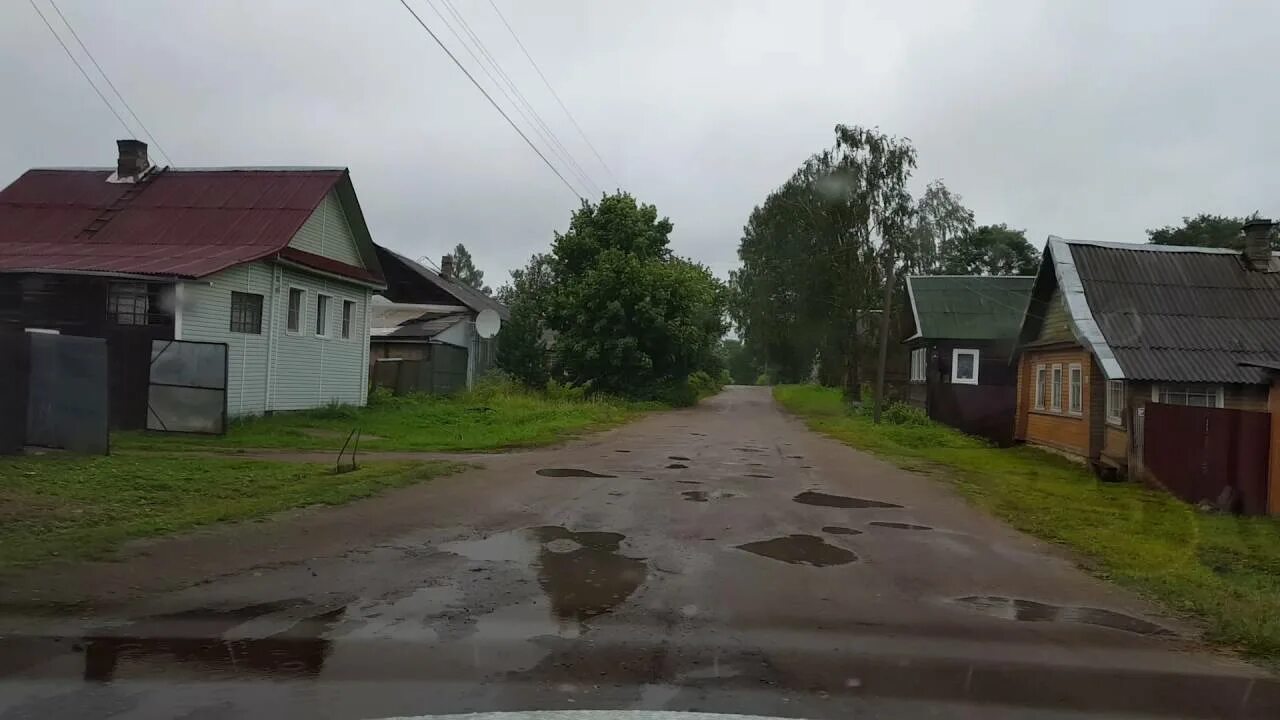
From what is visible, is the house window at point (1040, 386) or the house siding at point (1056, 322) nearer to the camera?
the house siding at point (1056, 322)

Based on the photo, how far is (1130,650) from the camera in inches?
237

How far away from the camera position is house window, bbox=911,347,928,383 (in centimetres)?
3446

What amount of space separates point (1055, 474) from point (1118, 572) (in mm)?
9677

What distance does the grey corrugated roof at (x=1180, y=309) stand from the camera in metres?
17.0

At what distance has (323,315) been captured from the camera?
80.1ft

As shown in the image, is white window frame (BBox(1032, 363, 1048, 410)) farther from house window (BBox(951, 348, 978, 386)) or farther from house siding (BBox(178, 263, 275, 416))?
house siding (BBox(178, 263, 275, 416))

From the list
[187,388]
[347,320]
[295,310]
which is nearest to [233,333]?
[187,388]

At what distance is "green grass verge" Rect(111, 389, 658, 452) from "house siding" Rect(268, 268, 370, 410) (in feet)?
1.75

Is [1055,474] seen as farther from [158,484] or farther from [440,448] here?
[158,484]

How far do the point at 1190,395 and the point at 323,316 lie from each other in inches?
Answer: 776

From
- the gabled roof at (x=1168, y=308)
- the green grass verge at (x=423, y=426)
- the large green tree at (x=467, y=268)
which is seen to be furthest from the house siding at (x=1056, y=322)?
the large green tree at (x=467, y=268)

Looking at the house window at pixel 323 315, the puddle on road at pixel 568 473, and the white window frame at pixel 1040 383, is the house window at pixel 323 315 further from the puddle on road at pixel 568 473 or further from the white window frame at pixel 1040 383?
the white window frame at pixel 1040 383

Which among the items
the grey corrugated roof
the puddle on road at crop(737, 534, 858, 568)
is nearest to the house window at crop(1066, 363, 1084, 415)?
the grey corrugated roof

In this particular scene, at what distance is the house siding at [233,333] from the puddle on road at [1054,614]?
16123 mm
